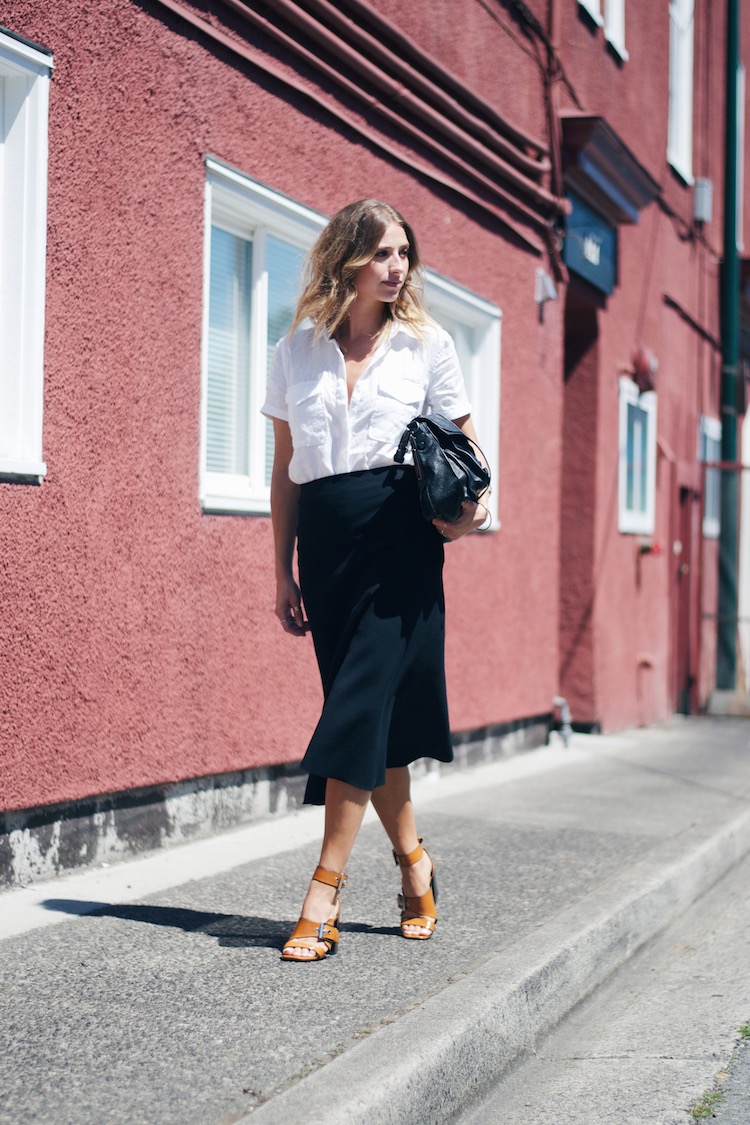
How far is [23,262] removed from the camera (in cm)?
466

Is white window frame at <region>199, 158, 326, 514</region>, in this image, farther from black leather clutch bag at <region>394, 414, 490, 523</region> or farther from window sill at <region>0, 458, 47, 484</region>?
black leather clutch bag at <region>394, 414, 490, 523</region>

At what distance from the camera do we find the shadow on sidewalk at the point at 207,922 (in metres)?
4.11

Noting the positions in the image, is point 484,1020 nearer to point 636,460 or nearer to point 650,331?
point 636,460

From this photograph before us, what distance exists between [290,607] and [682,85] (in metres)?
11.2

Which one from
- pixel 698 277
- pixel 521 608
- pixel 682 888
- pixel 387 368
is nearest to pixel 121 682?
pixel 387 368

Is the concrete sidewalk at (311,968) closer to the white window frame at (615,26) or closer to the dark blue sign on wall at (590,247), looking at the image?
the dark blue sign on wall at (590,247)

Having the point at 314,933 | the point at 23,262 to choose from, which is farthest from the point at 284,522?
the point at 23,262

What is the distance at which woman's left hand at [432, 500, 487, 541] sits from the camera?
381cm

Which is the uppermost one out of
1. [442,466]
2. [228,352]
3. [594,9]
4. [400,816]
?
[594,9]

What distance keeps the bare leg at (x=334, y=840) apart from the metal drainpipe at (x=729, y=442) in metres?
9.88

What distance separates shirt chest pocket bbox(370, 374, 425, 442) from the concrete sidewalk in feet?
4.70

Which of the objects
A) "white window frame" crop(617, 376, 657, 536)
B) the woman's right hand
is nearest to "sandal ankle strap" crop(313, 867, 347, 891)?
the woman's right hand

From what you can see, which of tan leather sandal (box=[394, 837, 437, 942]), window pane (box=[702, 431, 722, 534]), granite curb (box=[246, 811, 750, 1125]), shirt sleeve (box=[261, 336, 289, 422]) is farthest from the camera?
window pane (box=[702, 431, 722, 534])

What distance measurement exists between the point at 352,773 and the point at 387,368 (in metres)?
1.09
